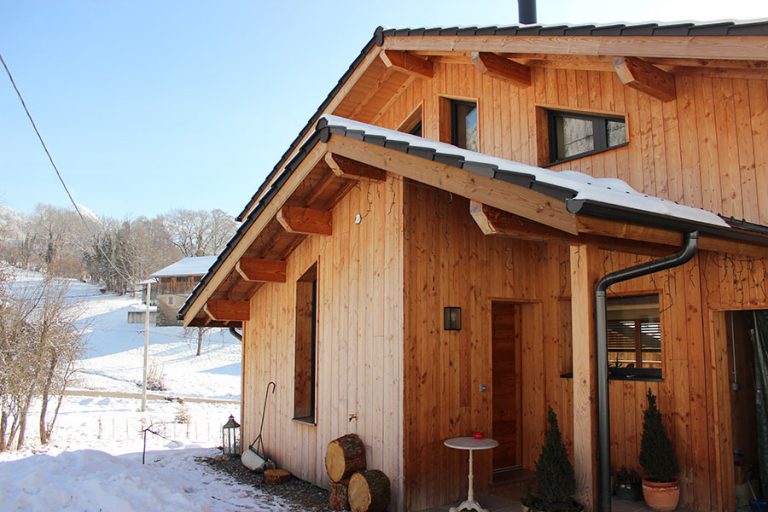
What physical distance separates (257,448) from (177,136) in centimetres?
2316

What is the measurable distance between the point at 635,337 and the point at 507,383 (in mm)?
1523

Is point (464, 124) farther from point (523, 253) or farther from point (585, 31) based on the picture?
point (585, 31)

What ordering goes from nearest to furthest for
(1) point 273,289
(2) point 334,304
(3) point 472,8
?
(2) point 334,304 → (1) point 273,289 → (3) point 472,8

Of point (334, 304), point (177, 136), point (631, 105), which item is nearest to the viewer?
point (631, 105)

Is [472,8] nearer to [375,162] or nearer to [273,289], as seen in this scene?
[273,289]

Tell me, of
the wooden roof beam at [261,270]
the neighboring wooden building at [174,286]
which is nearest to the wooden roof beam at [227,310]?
the wooden roof beam at [261,270]

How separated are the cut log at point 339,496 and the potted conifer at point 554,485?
2177mm

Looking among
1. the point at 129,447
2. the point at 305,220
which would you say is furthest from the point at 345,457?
the point at 129,447

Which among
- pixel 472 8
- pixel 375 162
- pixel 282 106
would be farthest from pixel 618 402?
pixel 282 106

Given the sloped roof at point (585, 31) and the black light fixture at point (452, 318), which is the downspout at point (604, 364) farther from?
the black light fixture at point (452, 318)

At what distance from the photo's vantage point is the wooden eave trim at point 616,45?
12.8ft

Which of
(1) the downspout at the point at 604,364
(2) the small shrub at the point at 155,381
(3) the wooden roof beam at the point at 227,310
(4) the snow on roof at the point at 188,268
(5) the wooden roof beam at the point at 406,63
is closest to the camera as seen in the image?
(1) the downspout at the point at 604,364

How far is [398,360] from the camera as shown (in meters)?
5.46

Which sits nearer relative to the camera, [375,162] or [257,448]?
[375,162]
